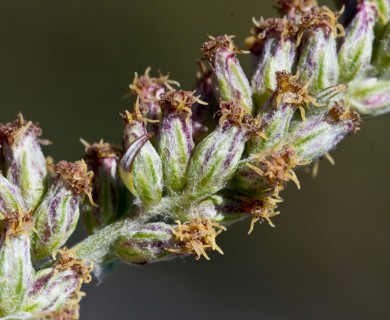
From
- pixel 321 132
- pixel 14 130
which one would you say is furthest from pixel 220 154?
pixel 14 130

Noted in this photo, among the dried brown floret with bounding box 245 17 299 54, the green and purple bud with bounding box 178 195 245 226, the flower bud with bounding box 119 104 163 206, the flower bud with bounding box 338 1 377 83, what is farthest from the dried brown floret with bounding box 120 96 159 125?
the flower bud with bounding box 338 1 377 83

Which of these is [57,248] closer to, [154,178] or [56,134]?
[154,178]

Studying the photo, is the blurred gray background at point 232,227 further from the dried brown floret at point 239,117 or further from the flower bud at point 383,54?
the dried brown floret at point 239,117

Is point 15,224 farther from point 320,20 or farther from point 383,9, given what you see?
point 383,9

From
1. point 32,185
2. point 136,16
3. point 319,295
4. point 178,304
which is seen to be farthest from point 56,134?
point 32,185

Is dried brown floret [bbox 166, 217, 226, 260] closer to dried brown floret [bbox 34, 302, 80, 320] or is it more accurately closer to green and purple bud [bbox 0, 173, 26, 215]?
dried brown floret [bbox 34, 302, 80, 320]

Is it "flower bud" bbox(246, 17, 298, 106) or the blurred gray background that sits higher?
the blurred gray background
